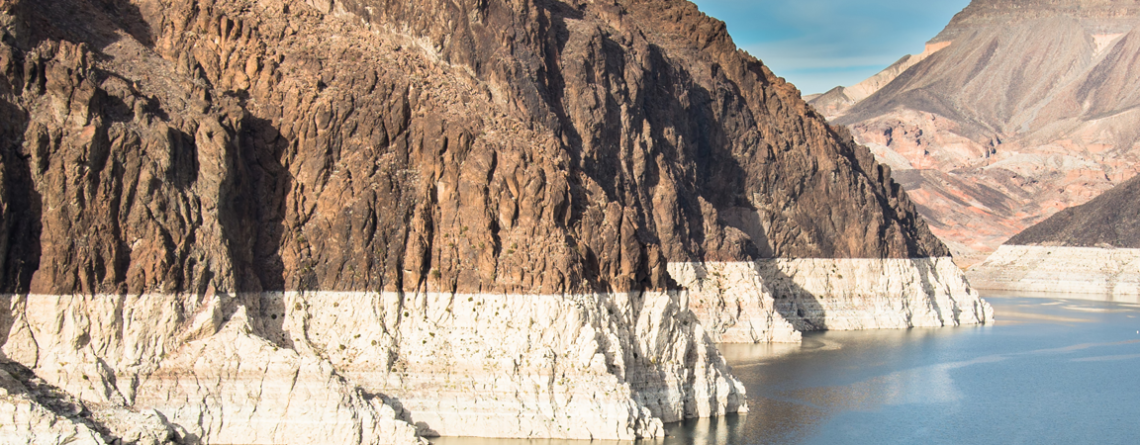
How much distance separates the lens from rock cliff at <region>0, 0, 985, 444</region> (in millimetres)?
49656

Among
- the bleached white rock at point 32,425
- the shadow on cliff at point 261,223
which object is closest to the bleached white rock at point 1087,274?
the shadow on cliff at point 261,223

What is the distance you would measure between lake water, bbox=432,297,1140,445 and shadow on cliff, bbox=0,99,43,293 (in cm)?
1805

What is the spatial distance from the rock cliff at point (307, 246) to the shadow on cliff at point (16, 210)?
9 cm

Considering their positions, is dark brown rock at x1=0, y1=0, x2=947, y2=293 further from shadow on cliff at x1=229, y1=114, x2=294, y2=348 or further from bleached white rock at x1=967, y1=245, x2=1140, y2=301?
bleached white rock at x1=967, y1=245, x2=1140, y2=301

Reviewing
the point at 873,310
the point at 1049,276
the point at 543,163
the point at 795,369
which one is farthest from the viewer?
the point at 1049,276

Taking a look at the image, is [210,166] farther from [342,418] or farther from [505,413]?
[505,413]

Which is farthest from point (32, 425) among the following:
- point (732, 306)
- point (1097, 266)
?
point (1097, 266)

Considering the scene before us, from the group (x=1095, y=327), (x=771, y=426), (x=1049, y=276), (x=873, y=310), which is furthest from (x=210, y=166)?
(x=1049, y=276)

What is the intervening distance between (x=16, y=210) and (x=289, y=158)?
45.2 feet

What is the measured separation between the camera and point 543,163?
59.1 metres

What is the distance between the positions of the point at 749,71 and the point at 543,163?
78620 mm

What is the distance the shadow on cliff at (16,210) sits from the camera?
48156 millimetres

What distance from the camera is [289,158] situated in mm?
59375

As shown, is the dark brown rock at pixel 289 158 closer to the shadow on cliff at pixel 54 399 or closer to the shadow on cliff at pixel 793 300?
the shadow on cliff at pixel 54 399
